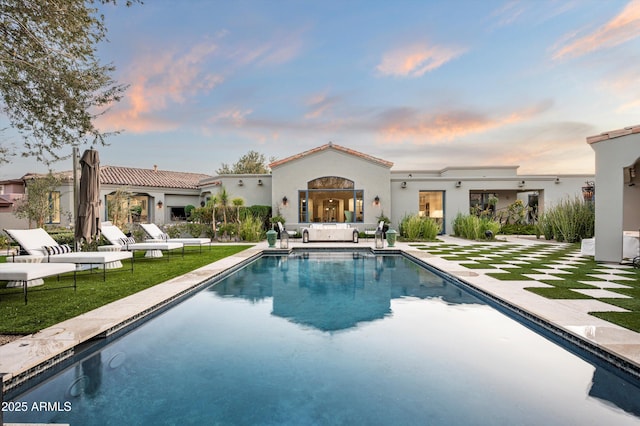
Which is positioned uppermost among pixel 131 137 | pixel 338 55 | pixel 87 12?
pixel 338 55

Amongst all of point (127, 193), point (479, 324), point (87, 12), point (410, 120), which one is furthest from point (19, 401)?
point (127, 193)

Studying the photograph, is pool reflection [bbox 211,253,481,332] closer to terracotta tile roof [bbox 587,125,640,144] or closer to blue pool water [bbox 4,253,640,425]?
blue pool water [bbox 4,253,640,425]

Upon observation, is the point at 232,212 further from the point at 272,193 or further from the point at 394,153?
the point at 394,153

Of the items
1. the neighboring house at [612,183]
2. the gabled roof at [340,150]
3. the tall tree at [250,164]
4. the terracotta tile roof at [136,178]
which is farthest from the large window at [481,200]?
the tall tree at [250,164]

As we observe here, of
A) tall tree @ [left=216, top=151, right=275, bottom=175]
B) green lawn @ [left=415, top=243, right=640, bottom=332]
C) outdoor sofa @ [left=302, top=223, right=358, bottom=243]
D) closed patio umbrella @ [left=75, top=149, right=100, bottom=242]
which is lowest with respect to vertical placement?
green lawn @ [left=415, top=243, right=640, bottom=332]

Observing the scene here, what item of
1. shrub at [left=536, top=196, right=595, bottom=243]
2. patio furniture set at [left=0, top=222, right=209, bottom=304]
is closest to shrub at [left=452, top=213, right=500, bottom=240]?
shrub at [left=536, top=196, right=595, bottom=243]

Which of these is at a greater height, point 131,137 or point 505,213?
point 131,137

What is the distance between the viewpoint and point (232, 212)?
16.0 m

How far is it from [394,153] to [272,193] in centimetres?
1025

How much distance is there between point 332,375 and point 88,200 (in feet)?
19.3

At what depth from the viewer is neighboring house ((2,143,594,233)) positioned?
16.8 meters

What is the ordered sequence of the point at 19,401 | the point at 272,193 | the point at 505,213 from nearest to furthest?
the point at 19,401
the point at 272,193
the point at 505,213

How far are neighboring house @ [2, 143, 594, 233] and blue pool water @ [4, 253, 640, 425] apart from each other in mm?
12158

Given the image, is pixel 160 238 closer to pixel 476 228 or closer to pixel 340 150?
pixel 340 150
